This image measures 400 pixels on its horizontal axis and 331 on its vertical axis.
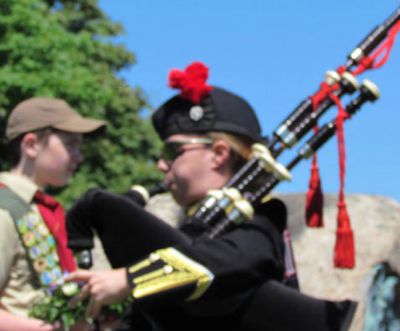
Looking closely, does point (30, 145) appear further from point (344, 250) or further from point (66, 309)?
point (344, 250)

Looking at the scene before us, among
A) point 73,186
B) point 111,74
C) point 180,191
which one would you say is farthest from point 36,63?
point 180,191

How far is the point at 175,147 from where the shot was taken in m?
3.46

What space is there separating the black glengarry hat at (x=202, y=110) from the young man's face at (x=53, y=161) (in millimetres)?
713

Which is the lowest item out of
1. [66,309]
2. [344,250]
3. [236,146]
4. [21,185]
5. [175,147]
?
[344,250]

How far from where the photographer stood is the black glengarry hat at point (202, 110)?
3.43 meters

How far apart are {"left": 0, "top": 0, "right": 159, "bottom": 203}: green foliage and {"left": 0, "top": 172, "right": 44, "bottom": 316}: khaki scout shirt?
36.1ft

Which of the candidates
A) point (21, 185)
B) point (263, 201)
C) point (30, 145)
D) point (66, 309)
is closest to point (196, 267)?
point (263, 201)

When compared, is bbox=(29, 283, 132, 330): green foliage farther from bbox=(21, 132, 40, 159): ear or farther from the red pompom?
bbox=(21, 132, 40, 159): ear

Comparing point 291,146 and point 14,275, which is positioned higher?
point 14,275

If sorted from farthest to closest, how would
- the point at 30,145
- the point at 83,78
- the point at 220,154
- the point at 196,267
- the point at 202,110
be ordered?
the point at 83,78
the point at 30,145
the point at 202,110
the point at 220,154
the point at 196,267

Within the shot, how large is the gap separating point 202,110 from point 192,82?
11 cm

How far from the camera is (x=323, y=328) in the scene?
3016mm

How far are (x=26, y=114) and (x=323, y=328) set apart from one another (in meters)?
1.83

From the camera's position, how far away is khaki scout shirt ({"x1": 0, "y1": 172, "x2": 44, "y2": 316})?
3.68m
